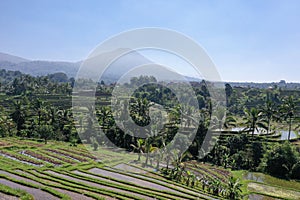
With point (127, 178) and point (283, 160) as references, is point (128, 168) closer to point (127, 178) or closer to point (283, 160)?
point (127, 178)

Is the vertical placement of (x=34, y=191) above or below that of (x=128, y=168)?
above

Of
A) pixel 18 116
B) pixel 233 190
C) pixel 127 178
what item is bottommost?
pixel 127 178

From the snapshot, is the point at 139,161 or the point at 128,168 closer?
the point at 128,168

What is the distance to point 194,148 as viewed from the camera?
24281 millimetres

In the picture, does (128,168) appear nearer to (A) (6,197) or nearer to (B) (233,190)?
(B) (233,190)

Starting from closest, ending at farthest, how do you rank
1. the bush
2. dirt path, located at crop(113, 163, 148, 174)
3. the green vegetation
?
the green vegetation < dirt path, located at crop(113, 163, 148, 174) < the bush

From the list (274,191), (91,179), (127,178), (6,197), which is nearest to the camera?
(6,197)

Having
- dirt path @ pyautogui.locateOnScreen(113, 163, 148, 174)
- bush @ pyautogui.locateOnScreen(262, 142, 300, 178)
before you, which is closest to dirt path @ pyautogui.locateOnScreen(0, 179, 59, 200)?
dirt path @ pyautogui.locateOnScreen(113, 163, 148, 174)

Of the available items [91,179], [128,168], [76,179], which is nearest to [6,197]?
[76,179]

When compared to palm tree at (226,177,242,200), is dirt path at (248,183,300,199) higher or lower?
lower

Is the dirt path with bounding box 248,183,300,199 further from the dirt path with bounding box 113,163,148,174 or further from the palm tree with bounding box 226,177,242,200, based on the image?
the dirt path with bounding box 113,163,148,174

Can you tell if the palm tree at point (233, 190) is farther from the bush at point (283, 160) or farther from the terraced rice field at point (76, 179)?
the bush at point (283, 160)

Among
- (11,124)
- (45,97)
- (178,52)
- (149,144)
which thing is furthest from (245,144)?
(45,97)

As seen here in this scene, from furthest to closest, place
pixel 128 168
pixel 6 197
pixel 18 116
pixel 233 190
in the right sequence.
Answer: pixel 18 116 → pixel 128 168 → pixel 233 190 → pixel 6 197
